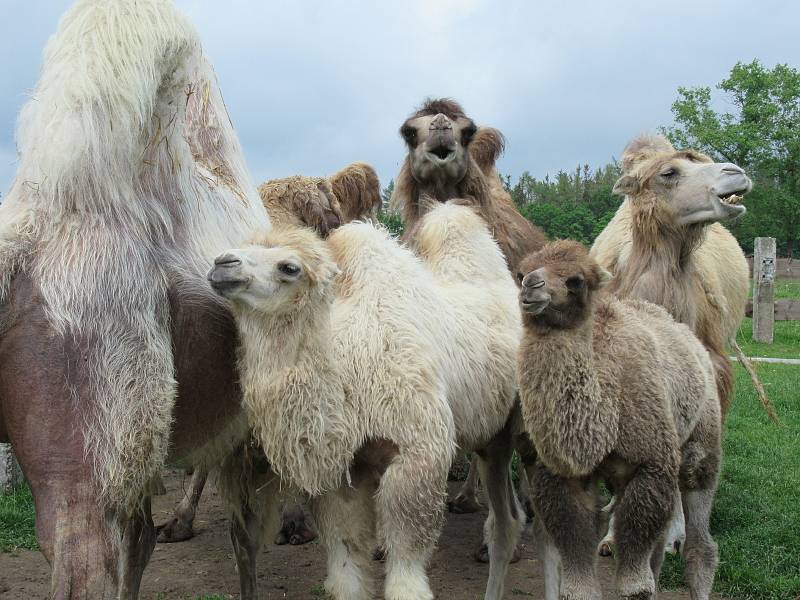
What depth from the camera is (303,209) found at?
5.65 metres

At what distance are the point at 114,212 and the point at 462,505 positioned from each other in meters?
4.74

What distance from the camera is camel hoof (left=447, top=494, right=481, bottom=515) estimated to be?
23.8 feet

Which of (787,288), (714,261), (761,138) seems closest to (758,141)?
(761,138)

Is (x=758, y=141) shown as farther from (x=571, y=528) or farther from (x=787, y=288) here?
(x=571, y=528)

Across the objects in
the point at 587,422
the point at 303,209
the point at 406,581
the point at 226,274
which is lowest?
the point at 406,581

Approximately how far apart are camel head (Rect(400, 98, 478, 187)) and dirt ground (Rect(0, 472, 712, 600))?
2557mm

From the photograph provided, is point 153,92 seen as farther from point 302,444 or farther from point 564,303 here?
point 564,303

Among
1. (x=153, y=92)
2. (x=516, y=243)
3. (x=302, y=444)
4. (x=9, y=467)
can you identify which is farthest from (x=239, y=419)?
(x=9, y=467)

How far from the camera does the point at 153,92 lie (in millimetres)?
3330

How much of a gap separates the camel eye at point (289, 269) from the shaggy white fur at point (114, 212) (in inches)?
12.2

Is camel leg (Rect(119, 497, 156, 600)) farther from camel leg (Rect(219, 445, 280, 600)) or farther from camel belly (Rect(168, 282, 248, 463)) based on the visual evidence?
camel belly (Rect(168, 282, 248, 463))

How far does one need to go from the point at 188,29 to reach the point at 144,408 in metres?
1.48

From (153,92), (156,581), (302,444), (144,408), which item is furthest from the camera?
(156,581)

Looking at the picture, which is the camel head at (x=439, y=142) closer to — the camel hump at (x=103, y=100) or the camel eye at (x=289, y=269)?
the camel eye at (x=289, y=269)
